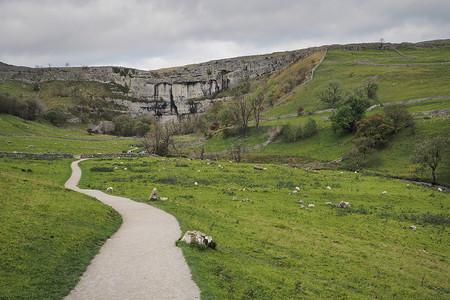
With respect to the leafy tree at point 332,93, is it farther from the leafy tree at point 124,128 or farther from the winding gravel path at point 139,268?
the leafy tree at point 124,128

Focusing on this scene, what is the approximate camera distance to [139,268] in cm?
→ 1069

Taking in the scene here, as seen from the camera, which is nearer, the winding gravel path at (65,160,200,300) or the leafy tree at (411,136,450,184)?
the winding gravel path at (65,160,200,300)

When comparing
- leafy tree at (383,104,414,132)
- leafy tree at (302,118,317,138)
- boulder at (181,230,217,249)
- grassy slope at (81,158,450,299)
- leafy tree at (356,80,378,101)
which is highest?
leafy tree at (356,80,378,101)

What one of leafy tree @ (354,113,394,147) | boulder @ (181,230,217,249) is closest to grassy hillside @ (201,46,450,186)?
leafy tree @ (354,113,394,147)

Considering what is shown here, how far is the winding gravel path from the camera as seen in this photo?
8828mm

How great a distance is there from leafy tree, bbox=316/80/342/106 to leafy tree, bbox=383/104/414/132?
3100cm

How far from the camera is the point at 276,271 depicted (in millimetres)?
12172

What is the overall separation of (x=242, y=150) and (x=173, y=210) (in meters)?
60.5

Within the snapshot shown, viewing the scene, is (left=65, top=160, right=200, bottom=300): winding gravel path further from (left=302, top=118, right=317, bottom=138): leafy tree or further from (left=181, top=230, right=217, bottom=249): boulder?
(left=302, top=118, right=317, bottom=138): leafy tree

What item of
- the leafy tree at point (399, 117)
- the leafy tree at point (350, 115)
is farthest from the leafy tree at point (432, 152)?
the leafy tree at point (350, 115)

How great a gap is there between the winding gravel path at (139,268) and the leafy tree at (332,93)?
298ft

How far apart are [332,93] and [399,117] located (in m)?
34.9

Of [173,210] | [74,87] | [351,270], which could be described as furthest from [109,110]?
[351,270]

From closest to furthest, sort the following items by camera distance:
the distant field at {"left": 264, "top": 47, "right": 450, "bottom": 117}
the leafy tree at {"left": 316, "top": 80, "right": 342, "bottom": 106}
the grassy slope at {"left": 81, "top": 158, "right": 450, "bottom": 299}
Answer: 1. the grassy slope at {"left": 81, "top": 158, "right": 450, "bottom": 299}
2. the distant field at {"left": 264, "top": 47, "right": 450, "bottom": 117}
3. the leafy tree at {"left": 316, "top": 80, "right": 342, "bottom": 106}
